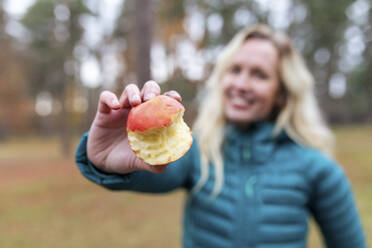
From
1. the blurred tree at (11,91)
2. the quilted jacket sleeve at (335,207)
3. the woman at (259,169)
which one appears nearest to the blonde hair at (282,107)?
the woman at (259,169)

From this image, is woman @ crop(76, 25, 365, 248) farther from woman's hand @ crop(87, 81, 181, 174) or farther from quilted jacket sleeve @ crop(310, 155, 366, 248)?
woman's hand @ crop(87, 81, 181, 174)

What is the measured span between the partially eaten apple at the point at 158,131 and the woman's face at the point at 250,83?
1125mm

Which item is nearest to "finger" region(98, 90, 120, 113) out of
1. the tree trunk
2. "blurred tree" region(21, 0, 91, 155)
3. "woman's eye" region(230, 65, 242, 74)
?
"woman's eye" region(230, 65, 242, 74)

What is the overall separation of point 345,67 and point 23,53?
1910 cm

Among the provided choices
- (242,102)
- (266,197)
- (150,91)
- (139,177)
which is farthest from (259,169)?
(150,91)

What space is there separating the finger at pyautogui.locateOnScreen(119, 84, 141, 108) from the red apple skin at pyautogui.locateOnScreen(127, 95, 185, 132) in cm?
2

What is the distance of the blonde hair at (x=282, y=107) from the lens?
6.55 feet

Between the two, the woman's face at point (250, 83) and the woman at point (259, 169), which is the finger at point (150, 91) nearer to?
the woman at point (259, 169)

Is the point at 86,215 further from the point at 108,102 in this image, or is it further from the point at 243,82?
the point at 108,102

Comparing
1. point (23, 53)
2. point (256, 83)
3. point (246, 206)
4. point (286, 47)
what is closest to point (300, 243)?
point (246, 206)

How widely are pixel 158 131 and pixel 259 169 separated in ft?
3.90

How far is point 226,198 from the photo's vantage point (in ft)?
5.85

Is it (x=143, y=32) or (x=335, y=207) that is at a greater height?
(x=143, y=32)

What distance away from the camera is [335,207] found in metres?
1.84
